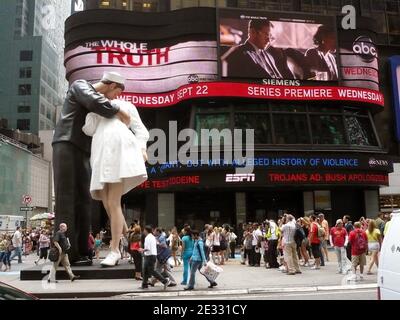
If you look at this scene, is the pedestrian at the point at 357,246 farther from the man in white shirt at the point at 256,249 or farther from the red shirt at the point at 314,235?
the man in white shirt at the point at 256,249

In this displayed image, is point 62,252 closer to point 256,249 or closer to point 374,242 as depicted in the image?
point 256,249

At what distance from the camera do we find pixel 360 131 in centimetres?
3262

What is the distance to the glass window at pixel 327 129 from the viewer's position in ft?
103

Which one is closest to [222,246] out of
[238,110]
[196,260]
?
[196,260]

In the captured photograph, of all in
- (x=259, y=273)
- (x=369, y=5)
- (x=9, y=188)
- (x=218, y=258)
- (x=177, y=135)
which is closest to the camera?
(x=259, y=273)

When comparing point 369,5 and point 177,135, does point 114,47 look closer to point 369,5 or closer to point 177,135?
point 177,135

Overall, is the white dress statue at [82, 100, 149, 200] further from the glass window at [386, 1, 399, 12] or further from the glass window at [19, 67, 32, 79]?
the glass window at [19, 67, 32, 79]

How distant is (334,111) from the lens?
106 feet

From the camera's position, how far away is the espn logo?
1142 inches

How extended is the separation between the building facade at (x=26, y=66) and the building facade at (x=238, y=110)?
60.6 m

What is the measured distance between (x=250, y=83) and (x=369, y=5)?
18.0m

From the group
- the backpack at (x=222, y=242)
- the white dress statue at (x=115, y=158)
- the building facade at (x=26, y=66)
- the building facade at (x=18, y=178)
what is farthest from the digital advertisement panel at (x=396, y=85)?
the building facade at (x=26, y=66)

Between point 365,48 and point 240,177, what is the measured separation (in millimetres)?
14195
